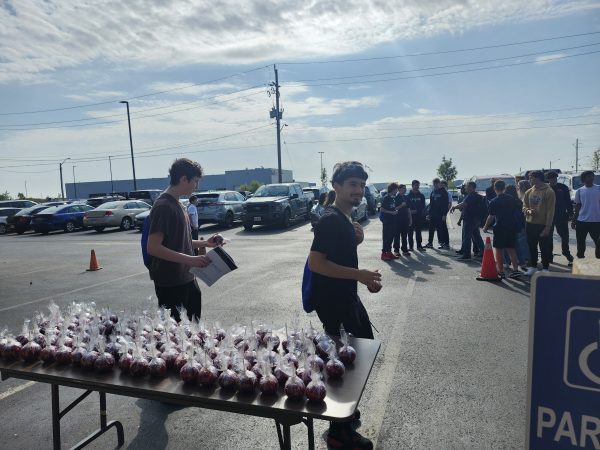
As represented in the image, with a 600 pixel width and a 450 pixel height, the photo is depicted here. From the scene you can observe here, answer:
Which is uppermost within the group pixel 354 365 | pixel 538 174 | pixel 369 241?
pixel 538 174

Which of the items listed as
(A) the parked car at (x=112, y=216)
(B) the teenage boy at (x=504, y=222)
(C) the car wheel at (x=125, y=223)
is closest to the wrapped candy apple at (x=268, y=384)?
(B) the teenage boy at (x=504, y=222)

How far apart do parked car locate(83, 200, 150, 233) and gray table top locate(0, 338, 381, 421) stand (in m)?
21.2

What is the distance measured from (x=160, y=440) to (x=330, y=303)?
5.39 ft

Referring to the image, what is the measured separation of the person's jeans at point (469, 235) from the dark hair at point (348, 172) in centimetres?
821

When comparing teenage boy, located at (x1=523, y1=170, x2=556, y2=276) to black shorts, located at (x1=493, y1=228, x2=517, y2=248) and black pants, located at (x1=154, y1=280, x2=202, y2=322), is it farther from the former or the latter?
black pants, located at (x1=154, y1=280, x2=202, y2=322)

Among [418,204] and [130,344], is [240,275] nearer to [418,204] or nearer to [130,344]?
[418,204]

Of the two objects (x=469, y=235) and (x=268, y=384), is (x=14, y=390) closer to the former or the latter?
(x=268, y=384)

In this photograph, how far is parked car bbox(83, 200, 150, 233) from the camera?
73.3 ft

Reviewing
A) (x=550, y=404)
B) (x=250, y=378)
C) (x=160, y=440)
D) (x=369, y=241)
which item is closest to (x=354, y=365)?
(x=250, y=378)

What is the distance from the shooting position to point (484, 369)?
14.1ft

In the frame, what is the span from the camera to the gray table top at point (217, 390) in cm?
202

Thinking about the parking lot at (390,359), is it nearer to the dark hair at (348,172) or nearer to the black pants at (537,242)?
the black pants at (537,242)

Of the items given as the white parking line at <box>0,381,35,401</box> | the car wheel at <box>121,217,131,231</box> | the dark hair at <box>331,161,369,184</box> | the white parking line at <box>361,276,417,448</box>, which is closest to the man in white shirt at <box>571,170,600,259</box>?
the white parking line at <box>361,276,417,448</box>

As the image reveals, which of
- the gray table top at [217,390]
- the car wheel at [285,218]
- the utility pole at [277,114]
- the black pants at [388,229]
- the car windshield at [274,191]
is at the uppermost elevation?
the utility pole at [277,114]
